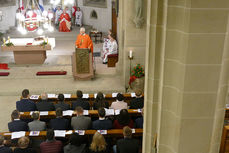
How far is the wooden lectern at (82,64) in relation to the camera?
1000 centimetres

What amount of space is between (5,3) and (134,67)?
11.8 meters

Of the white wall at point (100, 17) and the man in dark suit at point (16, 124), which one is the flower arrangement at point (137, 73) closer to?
the man in dark suit at point (16, 124)

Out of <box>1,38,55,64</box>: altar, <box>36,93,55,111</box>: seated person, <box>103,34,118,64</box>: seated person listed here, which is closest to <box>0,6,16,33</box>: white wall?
<box>1,38,55,64</box>: altar

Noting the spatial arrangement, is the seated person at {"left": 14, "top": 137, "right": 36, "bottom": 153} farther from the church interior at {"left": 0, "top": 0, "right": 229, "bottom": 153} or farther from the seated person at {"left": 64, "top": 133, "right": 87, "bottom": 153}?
the seated person at {"left": 64, "top": 133, "right": 87, "bottom": 153}

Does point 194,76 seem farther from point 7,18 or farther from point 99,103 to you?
point 7,18

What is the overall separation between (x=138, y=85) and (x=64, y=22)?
9871 mm

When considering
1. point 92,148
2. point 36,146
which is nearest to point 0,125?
point 36,146

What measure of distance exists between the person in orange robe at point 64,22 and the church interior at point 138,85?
338 cm

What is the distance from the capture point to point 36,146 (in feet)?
20.5

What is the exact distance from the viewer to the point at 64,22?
17.8m

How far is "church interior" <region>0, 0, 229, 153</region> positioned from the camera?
2.88 m

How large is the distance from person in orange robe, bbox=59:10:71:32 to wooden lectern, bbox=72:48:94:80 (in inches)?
316

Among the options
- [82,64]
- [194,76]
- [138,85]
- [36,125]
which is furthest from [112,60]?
[194,76]

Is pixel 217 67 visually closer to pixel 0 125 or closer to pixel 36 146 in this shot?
pixel 36 146
